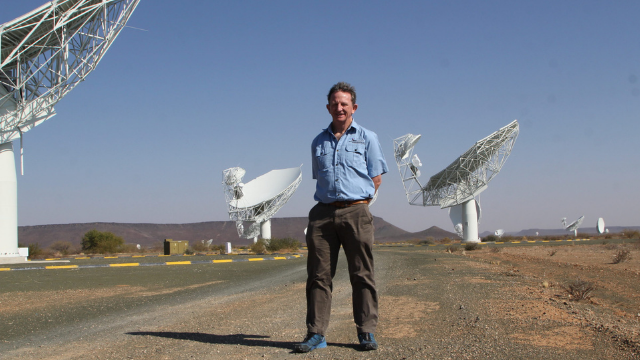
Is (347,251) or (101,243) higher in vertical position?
(347,251)

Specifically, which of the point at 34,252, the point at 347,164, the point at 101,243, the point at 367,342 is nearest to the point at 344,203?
the point at 347,164

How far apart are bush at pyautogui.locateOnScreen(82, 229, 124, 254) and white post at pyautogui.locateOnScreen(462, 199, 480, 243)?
1214 inches

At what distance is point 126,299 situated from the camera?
834 cm

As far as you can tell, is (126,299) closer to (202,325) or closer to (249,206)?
(202,325)

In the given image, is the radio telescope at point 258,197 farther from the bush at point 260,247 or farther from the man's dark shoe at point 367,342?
the man's dark shoe at point 367,342

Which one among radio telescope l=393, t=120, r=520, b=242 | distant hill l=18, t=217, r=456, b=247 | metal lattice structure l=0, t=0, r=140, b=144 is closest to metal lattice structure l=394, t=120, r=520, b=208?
radio telescope l=393, t=120, r=520, b=242

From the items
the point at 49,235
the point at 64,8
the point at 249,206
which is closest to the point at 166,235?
the point at 49,235

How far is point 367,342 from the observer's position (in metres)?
3.65

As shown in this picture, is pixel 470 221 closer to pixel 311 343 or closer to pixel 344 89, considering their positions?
pixel 344 89

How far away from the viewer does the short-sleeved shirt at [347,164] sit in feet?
13.3

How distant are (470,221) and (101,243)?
112 feet

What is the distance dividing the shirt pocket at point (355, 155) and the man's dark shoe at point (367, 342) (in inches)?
49.4

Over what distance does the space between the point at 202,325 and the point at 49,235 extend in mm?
130370

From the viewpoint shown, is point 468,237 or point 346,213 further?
point 468,237
